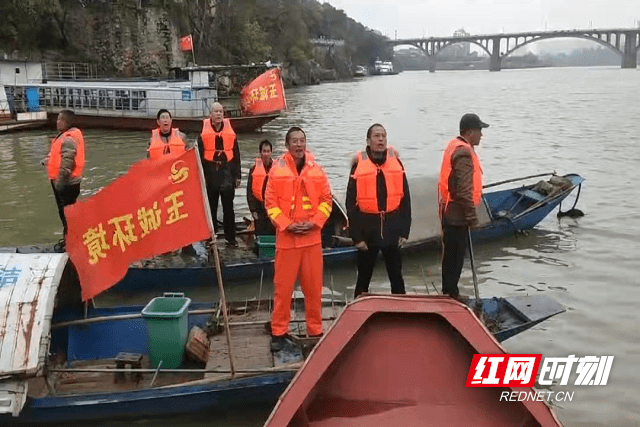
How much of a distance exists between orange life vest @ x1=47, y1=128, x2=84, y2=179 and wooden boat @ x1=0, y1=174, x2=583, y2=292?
3.45ft

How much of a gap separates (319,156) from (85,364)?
16531 mm

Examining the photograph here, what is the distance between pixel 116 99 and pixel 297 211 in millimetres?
24427

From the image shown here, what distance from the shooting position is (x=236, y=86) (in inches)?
2089

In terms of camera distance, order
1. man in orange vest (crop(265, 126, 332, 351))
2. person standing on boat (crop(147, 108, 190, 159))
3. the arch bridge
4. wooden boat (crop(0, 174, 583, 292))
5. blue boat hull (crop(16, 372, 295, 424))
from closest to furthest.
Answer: blue boat hull (crop(16, 372, 295, 424)), man in orange vest (crop(265, 126, 332, 351)), wooden boat (crop(0, 174, 583, 292)), person standing on boat (crop(147, 108, 190, 159)), the arch bridge

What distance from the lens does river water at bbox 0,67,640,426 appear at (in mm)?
7102

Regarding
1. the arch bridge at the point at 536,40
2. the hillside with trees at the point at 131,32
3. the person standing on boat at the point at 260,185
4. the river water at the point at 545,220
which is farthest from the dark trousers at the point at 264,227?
the arch bridge at the point at 536,40

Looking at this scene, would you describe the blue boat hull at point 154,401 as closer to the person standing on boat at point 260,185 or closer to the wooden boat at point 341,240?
the wooden boat at point 341,240

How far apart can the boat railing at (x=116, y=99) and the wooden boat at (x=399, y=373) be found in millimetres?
23199

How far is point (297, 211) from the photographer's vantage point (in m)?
5.69

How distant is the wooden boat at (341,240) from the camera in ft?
28.0

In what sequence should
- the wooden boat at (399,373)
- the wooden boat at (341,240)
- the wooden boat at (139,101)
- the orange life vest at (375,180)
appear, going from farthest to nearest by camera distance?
the wooden boat at (139,101)
the wooden boat at (341,240)
the orange life vest at (375,180)
the wooden boat at (399,373)

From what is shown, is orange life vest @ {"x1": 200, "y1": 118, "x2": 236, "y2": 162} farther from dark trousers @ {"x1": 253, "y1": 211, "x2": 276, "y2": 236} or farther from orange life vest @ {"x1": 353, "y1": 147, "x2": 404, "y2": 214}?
orange life vest @ {"x1": 353, "y1": 147, "x2": 404, "y2": 214}

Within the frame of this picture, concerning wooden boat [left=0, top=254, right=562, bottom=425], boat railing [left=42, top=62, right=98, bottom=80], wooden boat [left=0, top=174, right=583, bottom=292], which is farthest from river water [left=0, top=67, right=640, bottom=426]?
boat railing [left=42, top=62, right=98, bottom=80]

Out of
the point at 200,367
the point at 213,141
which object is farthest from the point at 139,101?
the point at 200,367
